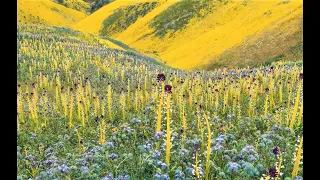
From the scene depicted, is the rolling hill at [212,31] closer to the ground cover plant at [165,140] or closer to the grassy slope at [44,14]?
the grassy slope at [44,14]

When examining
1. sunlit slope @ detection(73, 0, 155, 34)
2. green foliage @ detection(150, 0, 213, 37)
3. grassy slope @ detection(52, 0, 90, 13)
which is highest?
grassy slope @ detection(52, 0, 90, 13)

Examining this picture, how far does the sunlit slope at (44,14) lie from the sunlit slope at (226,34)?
3528 centimetres

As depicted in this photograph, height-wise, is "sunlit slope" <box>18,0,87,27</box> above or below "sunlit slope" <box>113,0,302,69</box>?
above

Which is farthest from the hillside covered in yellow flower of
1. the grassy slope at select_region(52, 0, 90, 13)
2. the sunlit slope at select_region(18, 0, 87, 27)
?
the grassy slope at select_region(52, 0, 90, 13)

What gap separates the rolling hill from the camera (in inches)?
1447

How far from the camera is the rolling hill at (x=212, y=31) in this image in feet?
121

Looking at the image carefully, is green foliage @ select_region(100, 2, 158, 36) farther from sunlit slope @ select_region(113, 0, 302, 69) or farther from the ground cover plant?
the ground cover plant

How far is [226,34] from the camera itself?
45.7m

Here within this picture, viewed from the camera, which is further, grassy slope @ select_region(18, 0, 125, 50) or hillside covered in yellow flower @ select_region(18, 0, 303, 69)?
grassy slope @ select_region(18, 0, 125, 50)

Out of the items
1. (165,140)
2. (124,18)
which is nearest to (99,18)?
(124,18)

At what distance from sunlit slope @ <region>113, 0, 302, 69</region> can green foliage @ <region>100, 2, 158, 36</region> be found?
886 cm
